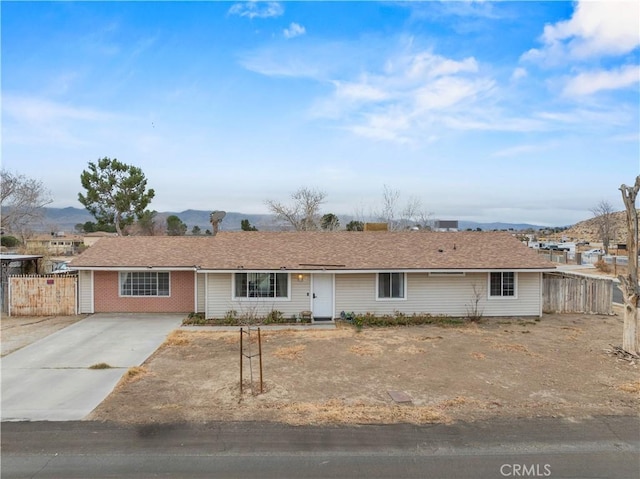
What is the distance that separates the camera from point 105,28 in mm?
17156

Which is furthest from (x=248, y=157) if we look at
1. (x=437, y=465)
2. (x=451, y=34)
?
(x=437, y=465)

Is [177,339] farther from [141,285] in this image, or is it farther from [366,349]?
[366,349]

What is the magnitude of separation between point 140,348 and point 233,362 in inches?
139

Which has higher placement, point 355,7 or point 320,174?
point 355,7

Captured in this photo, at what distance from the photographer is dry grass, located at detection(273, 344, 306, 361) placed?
36.8 feet

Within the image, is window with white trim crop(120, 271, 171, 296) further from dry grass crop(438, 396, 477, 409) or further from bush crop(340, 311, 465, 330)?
dry grass crop(438, 396, 477, 409)

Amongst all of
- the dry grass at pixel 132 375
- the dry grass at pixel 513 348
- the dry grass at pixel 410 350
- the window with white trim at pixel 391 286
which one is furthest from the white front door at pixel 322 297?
the dry grass at pixel 132 375

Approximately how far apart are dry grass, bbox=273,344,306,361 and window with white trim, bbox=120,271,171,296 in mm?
8185

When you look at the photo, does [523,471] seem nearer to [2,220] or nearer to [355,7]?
[355,7]

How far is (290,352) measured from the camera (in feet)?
38.1

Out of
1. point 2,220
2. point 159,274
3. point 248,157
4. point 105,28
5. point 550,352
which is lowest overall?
point 550,352

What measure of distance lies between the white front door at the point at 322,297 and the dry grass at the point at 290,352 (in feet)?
13.0

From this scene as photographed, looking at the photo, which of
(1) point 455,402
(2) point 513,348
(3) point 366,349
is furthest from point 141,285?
(2) point 513,348

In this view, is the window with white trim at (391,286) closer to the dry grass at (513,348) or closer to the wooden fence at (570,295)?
the dry grass at (513,348)
